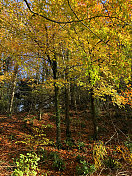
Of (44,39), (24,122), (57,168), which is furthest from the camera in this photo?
(24,122)

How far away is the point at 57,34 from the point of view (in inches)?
210

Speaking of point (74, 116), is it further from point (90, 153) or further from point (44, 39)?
point (44, 39)

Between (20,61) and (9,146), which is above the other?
(20,61)

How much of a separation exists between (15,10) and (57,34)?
210 centimetres

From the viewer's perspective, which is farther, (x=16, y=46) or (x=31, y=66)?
(x=31, y=66)

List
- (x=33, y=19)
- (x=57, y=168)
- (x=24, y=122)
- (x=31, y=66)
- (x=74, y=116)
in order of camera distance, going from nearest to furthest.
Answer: (x=57, y=168)
(x=33, y=19)
(x=31, y=66)
(x=24, y=122)
(x=74, y=116)

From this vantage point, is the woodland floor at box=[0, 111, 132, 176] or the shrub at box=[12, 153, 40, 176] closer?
the shrub at box=[12, 153, 40, 176]

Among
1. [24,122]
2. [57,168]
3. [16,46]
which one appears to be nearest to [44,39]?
[16,46]

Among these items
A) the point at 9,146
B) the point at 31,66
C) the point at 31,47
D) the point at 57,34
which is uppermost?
the point at 57,34

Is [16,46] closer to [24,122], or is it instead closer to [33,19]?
[33,19]

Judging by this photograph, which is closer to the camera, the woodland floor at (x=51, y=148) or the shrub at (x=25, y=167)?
the shrub at (x=25, y=167)

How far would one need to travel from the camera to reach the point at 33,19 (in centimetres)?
475

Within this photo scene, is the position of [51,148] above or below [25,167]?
below

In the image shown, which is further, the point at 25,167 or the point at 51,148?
the point at 51,148
